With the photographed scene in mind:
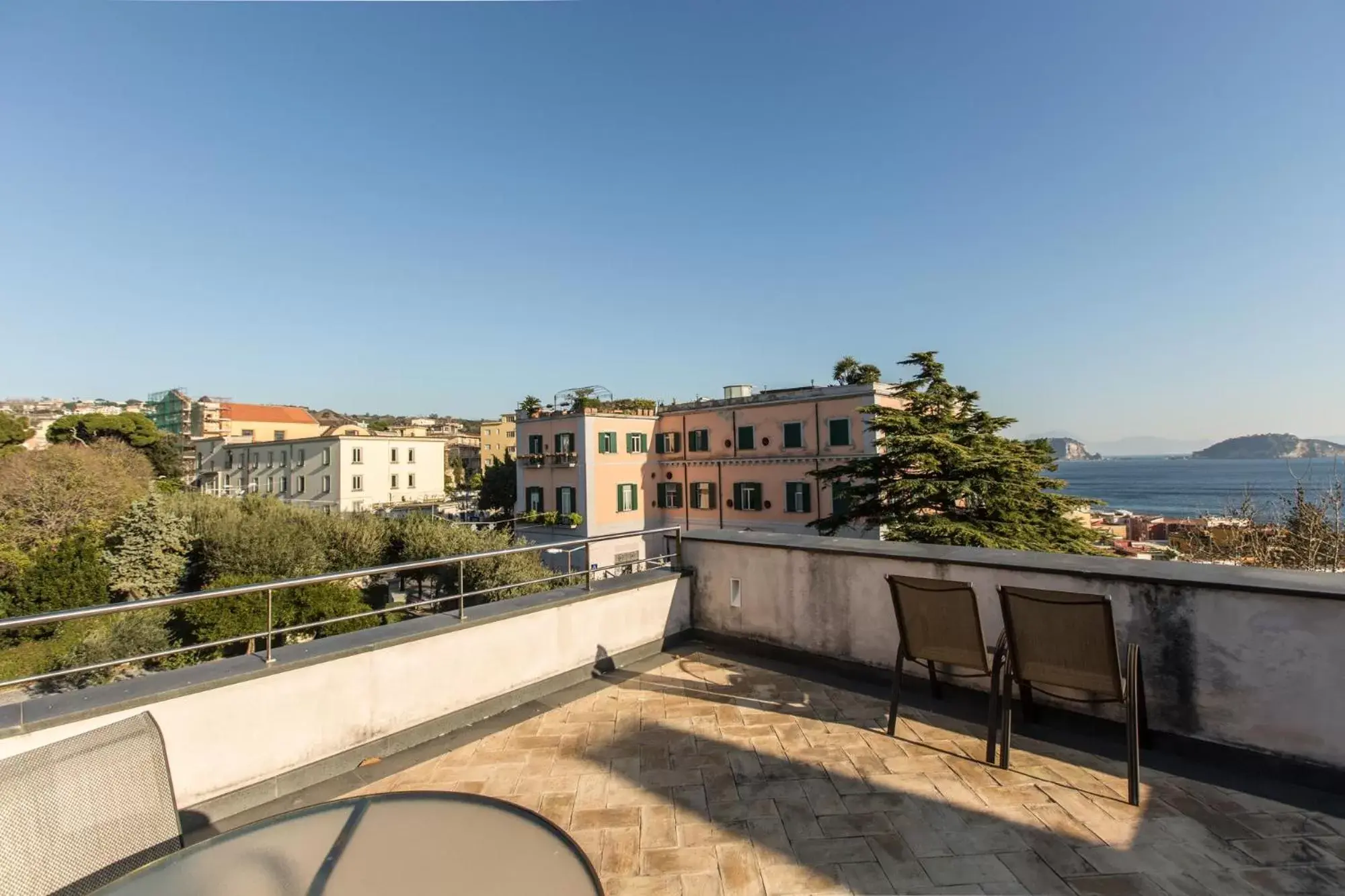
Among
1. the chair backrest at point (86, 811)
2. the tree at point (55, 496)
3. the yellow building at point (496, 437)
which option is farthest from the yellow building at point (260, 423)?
the chair backrest at point (86, 811)

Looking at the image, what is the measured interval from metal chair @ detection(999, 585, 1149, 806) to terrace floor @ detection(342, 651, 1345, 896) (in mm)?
257

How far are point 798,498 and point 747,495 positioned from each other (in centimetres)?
274

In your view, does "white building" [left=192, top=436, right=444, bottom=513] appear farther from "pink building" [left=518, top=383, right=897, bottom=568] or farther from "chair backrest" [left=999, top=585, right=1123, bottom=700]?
"chair backrest" [left=999, top=585, right=1123, bottom=700]

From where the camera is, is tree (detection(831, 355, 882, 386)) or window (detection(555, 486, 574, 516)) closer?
window (detection(555, 486, 574, 516))

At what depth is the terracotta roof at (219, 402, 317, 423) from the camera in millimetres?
58000

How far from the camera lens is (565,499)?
92.3 ft

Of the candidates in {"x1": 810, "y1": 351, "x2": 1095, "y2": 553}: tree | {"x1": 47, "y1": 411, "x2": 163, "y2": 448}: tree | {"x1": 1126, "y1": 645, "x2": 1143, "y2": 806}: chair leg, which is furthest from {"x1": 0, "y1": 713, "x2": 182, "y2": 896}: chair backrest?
{"x1": 47, "y1": 411, "x2": 163, "y2": 448}: tree

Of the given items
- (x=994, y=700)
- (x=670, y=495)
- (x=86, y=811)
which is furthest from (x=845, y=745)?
(x=670, y=495)

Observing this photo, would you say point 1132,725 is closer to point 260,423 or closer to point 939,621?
point 939,621

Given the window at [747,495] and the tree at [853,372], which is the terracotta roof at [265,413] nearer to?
the window at [747,495]

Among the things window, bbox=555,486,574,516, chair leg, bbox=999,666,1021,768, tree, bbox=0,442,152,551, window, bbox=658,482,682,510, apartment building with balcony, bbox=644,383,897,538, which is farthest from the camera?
window, bbox=658,482,682,510

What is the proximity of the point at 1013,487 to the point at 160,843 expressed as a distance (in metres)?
16.9

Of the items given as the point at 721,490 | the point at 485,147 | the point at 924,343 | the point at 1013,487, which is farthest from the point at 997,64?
the point at 721,490

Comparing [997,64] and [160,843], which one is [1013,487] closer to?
[997,64]
